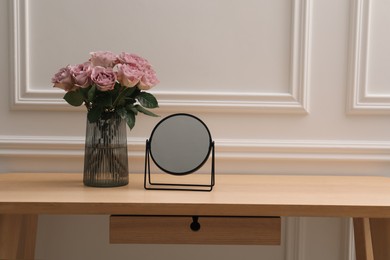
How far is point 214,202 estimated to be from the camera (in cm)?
93

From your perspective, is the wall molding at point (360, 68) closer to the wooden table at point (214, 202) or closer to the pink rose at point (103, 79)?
the wooden table at point (214, 202)

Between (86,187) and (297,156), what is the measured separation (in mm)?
582

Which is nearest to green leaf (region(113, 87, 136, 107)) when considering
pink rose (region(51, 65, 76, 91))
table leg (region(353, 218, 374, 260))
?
Answer: pink rose (region(51, 65, 76, 91))

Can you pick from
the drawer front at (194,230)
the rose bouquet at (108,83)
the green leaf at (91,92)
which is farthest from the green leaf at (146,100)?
the drawer front at (194,230)

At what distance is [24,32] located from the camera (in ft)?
4.31

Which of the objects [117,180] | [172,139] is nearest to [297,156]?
[172,139]

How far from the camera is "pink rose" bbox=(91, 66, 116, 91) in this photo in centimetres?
104

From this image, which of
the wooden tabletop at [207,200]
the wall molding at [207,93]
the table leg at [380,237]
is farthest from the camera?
the wall molding at [207,93]

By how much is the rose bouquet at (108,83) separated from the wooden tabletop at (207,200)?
0.18 metres

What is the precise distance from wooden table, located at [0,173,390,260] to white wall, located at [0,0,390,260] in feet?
0.44

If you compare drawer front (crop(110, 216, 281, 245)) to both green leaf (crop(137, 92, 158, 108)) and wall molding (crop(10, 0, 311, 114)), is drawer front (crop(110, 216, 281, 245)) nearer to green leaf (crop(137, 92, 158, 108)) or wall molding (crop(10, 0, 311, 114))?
green leaf (crop(137, 92, 158, 108))

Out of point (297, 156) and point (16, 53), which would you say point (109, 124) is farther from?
point (297, 156)

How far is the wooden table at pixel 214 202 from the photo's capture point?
0.92 meters

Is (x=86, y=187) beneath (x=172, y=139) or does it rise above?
beneath
